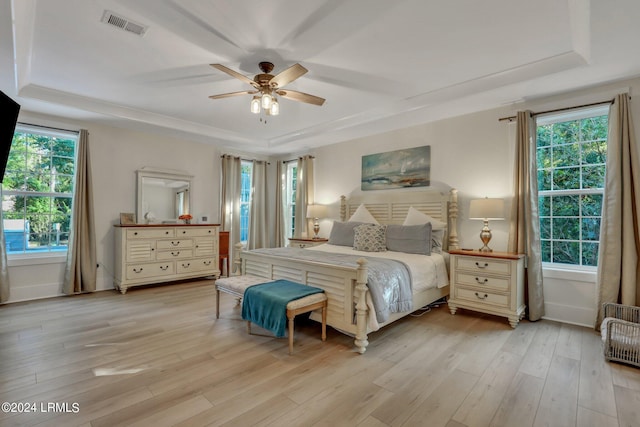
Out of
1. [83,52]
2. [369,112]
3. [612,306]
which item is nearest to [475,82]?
[369,112]

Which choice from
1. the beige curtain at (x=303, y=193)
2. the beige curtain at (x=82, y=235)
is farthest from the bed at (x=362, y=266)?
the beige curtain at (x=82, y=235)

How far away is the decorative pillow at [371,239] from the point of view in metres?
4.09

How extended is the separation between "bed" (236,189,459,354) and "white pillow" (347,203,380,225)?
0.03m

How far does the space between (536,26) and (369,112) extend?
Result: 2.25m

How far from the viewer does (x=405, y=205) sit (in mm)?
4707

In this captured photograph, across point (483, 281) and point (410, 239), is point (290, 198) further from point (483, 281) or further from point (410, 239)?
point (483, 281)

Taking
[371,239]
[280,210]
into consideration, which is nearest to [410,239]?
[371,239]

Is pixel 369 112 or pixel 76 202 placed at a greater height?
pixel 369 112

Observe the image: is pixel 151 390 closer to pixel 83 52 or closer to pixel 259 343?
pixel 259 343

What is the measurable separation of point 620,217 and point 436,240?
182 cm

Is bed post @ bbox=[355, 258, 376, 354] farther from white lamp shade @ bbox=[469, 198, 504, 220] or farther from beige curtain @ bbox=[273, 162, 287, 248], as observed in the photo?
beige curtain @ bbox=[273, 162, 287, 248]

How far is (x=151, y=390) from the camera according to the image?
2.01 m

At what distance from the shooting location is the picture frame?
4.86m

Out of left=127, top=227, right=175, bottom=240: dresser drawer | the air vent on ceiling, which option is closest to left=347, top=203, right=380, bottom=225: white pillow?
left=127, top=227, right=175, bottom=240: dresser drawer
